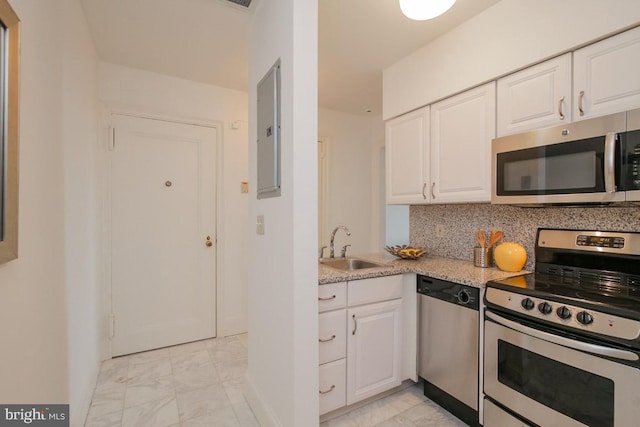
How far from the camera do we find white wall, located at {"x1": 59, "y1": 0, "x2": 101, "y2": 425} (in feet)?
5.29

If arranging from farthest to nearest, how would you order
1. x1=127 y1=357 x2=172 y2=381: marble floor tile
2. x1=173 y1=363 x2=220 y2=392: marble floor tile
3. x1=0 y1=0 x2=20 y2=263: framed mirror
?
x1=127 y1=357 x2=172 y2=381: marble floor tile, x1=173 y1=363 x2=220 y2=392: marble floor tile, x1=0 y1=0 x2=20 y2=263: framed mirror

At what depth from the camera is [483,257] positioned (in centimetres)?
206

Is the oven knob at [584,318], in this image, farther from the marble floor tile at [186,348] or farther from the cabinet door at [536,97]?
the marble floor tile at [186,348]

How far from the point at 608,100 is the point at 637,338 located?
1.05 meters

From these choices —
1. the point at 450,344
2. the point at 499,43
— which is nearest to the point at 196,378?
the point at 450,344

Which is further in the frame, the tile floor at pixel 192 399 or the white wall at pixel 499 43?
the tile floor at pixel 192 399

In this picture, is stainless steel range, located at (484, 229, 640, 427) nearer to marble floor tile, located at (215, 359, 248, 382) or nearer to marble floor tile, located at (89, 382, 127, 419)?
marble floor tile, located at (215, 359, 248, 382)

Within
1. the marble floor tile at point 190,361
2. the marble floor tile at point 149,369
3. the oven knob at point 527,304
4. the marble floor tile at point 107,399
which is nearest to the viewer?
the oven knob at point 527,304

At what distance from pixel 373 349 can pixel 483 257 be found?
3.15 feet

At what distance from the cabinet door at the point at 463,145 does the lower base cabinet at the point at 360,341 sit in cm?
73

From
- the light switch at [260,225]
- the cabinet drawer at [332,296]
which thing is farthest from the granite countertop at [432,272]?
the light switch at [260,225]

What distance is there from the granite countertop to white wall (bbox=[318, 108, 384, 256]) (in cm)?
158

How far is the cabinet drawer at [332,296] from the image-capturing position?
5.62 feet

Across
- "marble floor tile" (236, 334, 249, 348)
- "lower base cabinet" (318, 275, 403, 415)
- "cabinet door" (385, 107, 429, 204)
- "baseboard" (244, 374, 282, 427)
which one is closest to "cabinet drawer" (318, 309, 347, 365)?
"lower base cabinet" (318, 275, 403, 415)
